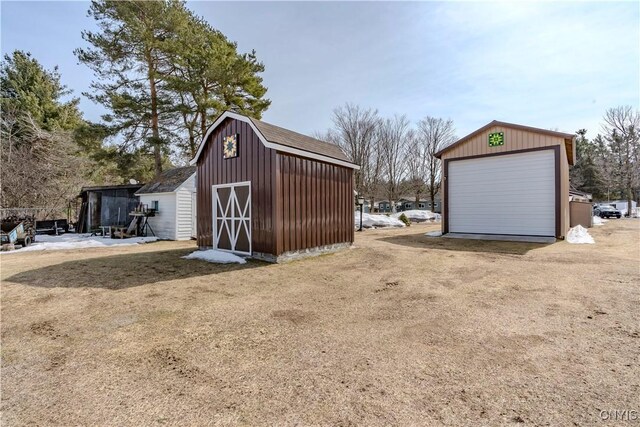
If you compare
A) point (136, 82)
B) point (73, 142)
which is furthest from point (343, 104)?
point (73, 142)

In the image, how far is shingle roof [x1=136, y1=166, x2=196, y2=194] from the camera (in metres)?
14.0

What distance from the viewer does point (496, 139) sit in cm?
1184

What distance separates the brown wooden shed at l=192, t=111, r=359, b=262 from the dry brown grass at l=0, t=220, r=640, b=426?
87.4 inches

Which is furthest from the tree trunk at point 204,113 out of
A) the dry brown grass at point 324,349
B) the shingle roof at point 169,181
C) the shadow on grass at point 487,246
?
the shadow on grass at point 487,246

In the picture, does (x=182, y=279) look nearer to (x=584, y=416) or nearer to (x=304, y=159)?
(x=304, y=159)

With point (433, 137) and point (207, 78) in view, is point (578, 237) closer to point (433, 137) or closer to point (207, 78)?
point (207, 78)

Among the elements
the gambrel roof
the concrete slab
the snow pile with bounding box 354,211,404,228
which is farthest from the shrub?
the gambrel roof

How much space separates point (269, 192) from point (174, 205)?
7.94m

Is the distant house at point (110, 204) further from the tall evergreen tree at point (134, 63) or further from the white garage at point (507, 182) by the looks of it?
the white garage at point (507, 182)

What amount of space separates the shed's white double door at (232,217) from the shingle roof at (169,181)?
552 centimetres

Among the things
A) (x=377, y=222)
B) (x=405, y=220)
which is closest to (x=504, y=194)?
(x=377, y=222)

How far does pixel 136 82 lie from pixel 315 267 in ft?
57.8

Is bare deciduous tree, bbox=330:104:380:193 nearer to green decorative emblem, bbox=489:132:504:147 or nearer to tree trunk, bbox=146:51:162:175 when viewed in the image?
tree trunk, bbox=146:51:162:175

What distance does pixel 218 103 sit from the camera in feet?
58.1
